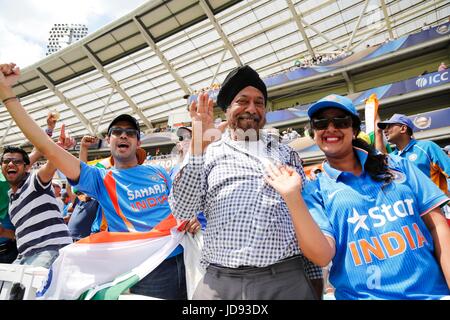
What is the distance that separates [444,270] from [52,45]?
70675mm

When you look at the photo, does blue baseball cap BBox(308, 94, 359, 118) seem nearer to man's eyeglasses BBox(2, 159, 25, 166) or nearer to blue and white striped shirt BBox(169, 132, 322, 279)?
blue and white striped shirt BBox(169, 132, 322, 279)

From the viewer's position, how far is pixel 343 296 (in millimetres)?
1259

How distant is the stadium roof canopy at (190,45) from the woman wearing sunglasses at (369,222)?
17.6 m

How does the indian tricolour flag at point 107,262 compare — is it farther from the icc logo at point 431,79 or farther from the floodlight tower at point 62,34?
Result: the floodlight tower at point 62,34

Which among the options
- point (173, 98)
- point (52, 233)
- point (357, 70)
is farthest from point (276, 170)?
point (173, 98)

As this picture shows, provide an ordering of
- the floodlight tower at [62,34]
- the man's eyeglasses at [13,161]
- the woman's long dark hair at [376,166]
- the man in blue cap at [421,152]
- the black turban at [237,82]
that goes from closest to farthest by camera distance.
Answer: the woman's long dark hair at [376,166], the black turban at [237,82], the man's eyeglasses at [13,161], the man in blue cap at [421,152], the floodlight tower at [62,34]

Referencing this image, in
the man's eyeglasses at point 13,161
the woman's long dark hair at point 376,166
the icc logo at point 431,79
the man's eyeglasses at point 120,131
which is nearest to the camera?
the woman's long dark hair at point 376,166

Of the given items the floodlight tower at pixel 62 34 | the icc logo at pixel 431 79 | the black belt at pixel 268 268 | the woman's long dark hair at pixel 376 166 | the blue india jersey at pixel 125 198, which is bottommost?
the black belt at pixel 268 268

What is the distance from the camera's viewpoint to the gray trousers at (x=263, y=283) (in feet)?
3.86

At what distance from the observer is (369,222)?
126 centimetres

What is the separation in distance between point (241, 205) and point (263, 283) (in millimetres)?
322

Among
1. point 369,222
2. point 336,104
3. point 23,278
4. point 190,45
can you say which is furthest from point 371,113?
point 190,45

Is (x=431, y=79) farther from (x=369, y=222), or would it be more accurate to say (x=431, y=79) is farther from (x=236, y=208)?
(x=236, y=208)

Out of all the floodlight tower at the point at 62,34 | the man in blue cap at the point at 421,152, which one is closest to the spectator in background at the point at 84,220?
the man in blue cap at the point at 421,152
